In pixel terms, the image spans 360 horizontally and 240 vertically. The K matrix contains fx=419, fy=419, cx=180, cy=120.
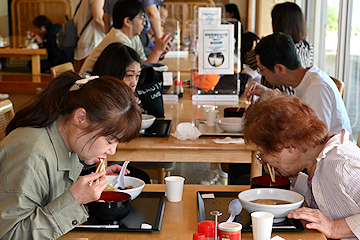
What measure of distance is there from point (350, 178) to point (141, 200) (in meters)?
0.62

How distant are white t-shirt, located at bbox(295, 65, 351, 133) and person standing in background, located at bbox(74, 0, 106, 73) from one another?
2.21m

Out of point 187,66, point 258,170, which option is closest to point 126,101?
point 258,170

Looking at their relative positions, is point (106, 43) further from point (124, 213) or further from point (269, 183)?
point (124, 213)

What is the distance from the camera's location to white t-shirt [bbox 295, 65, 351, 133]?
211 centimetres

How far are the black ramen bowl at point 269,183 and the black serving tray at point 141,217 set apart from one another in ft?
0.99

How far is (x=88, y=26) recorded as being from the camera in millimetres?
3881

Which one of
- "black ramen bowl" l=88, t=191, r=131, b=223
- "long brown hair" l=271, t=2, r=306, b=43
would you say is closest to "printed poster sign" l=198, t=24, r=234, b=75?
"long brown hair" l=271, t=2, r=306, b=43

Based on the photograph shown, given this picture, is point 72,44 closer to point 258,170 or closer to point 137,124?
point 258,170

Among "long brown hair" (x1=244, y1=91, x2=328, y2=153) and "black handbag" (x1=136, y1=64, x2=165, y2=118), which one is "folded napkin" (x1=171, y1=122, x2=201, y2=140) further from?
"long brown hair" (x1=244, y1=91, x2=328, y2=153)

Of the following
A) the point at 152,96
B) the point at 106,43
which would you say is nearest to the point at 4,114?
the point at 152,96

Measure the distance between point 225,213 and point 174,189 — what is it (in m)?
0.18

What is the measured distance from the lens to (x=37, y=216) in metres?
1.00

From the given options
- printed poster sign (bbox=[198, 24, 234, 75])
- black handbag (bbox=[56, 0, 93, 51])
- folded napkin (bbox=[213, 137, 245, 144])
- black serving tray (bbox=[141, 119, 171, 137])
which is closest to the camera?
folded napkin (bbox=[213, 137, 245, 144])

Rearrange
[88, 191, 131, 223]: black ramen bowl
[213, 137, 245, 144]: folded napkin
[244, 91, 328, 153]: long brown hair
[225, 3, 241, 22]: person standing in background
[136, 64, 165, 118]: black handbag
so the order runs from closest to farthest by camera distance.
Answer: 1. [88, 191, 131, 223]: black ramen bowl
2. [244, 91, 328, 153]: long brown hair
3. [213, 137, 245, 144]: folded napkin
4. [136, 64, 165, 118]: black handbag
5. [225, 3, 241, 22]: person standing in background
